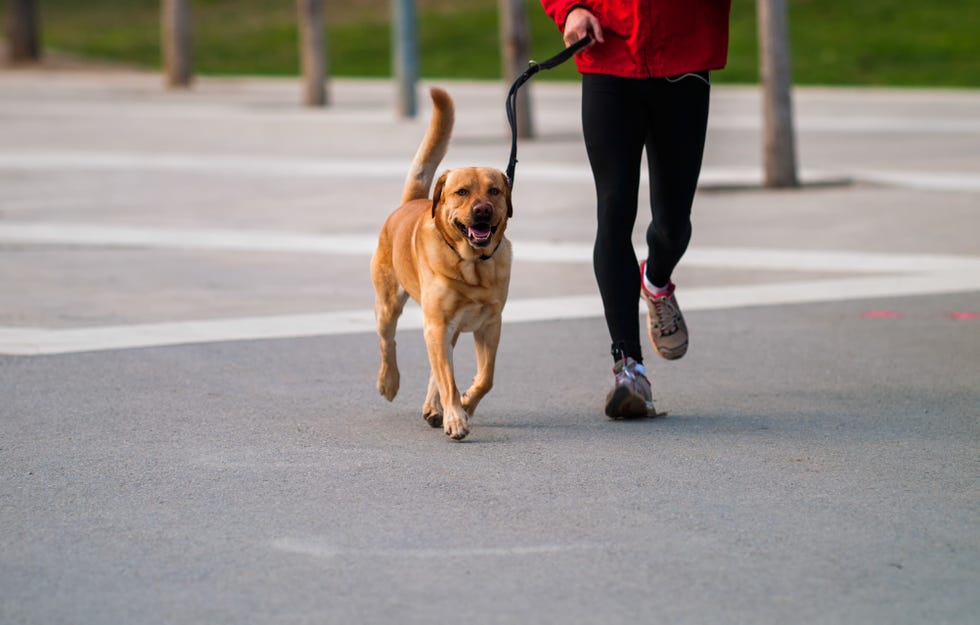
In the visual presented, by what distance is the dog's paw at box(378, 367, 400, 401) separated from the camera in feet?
20.6

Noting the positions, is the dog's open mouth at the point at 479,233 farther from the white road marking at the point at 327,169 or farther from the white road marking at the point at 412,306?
the white road marking at the point at 327,169

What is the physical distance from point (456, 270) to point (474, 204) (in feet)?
0.99

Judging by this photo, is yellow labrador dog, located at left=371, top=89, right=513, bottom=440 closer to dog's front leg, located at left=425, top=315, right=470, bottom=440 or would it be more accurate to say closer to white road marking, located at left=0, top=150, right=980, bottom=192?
dog's front leg, located at left=425, top=315, right=470, bottom=440

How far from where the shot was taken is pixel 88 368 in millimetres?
7066

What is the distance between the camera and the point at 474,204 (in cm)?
555

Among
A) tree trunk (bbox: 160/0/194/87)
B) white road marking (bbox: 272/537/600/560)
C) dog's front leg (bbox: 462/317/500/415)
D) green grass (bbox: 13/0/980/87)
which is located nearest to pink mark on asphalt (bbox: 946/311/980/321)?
dog's front leg (bbox: 462/317/500/415)

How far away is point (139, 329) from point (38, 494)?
119 inches

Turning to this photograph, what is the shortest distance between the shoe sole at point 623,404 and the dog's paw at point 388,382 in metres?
0.81

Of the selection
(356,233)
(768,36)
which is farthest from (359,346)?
(768,36)

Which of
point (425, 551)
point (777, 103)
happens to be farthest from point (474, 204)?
point (777, 103)

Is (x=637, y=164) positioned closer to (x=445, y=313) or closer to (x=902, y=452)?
(x=445, y=313)

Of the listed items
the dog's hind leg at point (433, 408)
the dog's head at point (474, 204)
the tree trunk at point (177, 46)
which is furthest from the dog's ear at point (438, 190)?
the tree trunk at point (177, 46)

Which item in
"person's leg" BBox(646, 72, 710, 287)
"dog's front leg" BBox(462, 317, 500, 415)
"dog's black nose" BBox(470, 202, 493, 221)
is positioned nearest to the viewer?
"dog's black nose" BBox(470, 202, 493, 221)

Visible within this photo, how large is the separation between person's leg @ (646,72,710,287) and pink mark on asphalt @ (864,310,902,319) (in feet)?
7.20
